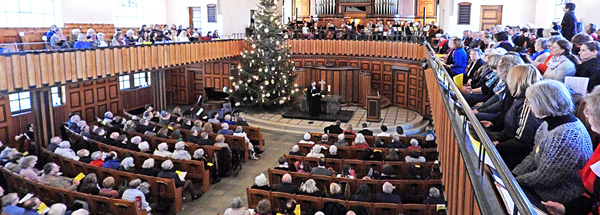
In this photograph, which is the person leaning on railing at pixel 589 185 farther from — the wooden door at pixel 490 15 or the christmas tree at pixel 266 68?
the wooden door at pixel 490 15

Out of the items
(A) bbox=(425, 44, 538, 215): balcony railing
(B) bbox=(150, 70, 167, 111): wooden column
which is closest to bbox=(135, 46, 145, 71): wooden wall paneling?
(B) bbox=(150, 70, 167, 111): wooden column

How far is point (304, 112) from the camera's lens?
20.0 m

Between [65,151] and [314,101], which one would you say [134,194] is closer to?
[65,151]

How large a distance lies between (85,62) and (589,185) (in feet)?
44.6

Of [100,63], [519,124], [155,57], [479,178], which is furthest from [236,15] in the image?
[479,178]

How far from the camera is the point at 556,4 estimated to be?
17047mm

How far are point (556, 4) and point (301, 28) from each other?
471 inches

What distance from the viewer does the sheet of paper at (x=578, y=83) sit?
416 centimetres

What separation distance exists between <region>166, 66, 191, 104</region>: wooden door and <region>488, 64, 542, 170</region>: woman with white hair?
21912 millimetres

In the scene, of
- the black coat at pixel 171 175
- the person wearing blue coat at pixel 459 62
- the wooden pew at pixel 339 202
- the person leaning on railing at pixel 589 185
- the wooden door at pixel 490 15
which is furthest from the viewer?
the wooden door at pixel 490 15

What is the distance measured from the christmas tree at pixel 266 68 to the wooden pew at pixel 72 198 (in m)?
10.7

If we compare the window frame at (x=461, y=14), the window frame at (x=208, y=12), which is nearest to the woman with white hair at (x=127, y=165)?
the window frame at (x=461, y=14)

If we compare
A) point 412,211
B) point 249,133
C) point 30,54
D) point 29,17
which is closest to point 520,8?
point 249,133

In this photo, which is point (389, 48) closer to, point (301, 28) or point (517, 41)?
point (301, 28)
